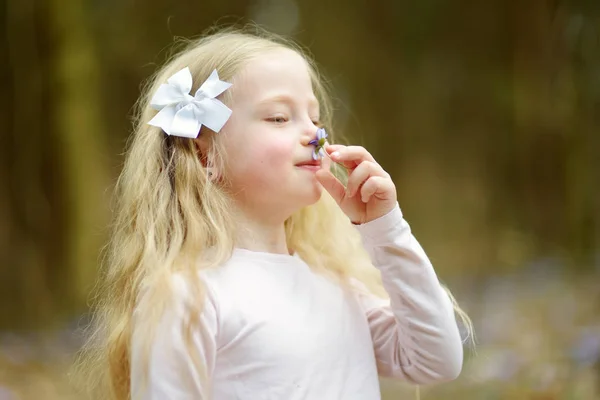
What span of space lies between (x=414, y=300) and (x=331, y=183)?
19 centimetres

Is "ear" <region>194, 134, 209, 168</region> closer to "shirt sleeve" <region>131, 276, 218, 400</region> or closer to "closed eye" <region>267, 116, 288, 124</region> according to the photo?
A: "closed eye" <region>267, 116, 288, 124</region>

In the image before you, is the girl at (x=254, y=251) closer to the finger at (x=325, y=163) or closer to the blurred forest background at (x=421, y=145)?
the finger at (x=325, y=163)

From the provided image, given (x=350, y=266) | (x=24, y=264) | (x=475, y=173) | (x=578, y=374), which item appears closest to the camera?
(x=350, y=266)

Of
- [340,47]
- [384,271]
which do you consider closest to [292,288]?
[384,271]

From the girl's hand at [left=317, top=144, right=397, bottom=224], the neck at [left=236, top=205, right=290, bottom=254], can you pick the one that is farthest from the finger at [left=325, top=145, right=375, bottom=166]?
the neck at [left=236, top=205, right=290, bottom=254]

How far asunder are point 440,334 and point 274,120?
0.35m

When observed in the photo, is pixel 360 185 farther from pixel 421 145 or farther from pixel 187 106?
pixel 421 145

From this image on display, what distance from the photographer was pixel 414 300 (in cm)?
91

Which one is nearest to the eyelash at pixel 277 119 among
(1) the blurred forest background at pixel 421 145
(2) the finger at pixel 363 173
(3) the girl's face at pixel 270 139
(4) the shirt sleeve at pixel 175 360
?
(3) the girl's face at pixel 270 139

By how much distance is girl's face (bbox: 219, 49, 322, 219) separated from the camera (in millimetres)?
900

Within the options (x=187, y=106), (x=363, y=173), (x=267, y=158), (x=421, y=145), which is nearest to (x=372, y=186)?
(x=363, y=173)

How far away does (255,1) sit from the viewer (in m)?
2.20

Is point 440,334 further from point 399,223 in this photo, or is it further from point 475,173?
point 475,173

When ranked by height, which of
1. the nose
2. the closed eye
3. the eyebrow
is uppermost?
the eyebrow
